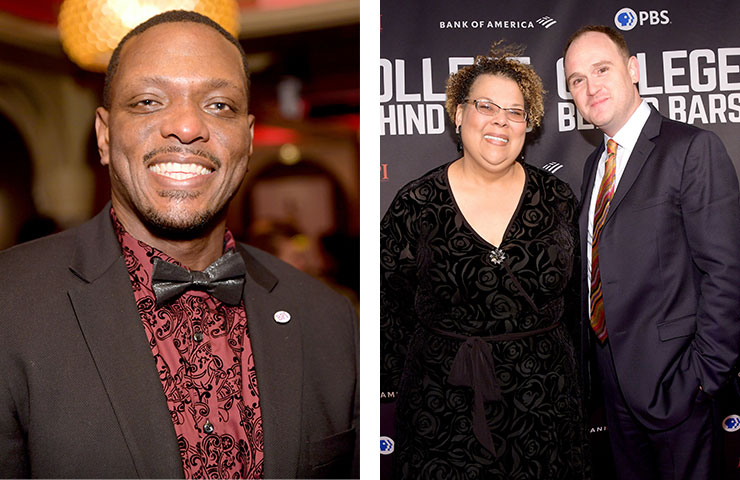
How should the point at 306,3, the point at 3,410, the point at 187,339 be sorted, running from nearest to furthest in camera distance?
the point at 3,410
the point at 187,339
the point at 306,3

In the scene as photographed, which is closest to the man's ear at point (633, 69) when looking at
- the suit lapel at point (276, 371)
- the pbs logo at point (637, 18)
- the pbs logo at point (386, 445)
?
the pbs logo at point (637, 18)

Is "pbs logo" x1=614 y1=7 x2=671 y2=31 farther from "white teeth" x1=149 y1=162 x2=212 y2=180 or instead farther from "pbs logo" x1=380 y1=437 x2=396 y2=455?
"pbs logo" x1=380 y1=437 x2=396 y2=455

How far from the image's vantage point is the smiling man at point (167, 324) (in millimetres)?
1636

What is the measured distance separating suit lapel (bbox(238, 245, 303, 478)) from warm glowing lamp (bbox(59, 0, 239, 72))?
3.19 ft

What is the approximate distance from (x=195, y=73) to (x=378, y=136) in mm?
756

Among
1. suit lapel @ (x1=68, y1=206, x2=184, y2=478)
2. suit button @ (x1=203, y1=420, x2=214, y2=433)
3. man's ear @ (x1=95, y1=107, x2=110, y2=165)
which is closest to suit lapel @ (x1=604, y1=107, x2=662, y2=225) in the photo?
suit button @ (x1=203, y1=420, x2=214, y2=433)

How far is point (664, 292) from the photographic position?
2076mm

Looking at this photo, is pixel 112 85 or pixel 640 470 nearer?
pixel 112 85

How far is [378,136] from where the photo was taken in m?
2.32

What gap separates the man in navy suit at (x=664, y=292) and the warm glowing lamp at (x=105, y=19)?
1615 millimetres

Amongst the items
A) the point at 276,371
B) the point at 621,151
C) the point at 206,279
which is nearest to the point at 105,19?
the point at 206,279

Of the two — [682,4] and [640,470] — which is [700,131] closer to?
[682,4]

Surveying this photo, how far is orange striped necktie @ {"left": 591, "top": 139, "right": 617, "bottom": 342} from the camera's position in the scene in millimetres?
2143

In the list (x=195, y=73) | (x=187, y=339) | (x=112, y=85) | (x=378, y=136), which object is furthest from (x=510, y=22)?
(x=187, y=339)
